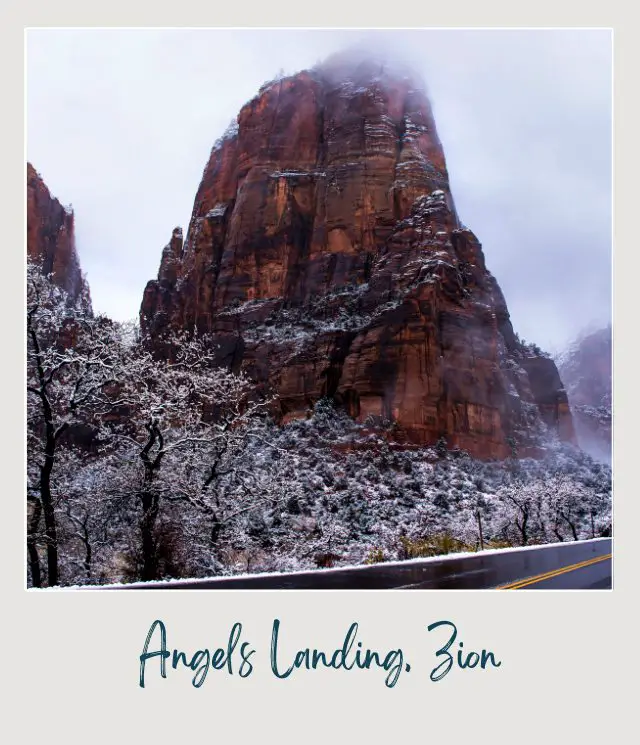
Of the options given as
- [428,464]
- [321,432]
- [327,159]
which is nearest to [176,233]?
[327,159]

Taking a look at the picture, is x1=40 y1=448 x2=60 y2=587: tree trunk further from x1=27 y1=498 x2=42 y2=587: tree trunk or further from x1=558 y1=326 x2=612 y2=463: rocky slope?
x1=558 y1=326 x2=612 y2=463: rocky slope

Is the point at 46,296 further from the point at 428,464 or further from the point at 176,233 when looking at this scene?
the point at 176,233

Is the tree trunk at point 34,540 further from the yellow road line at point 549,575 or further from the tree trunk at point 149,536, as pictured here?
Result: the yellow road line at point 549,575

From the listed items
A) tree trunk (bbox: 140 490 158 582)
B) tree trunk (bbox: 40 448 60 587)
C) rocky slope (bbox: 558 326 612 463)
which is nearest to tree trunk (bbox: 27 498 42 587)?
tree trunk (bbox: 40 448 60 587)

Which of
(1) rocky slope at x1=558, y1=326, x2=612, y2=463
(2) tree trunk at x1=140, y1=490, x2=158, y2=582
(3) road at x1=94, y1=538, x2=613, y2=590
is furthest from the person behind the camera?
(1) rocky slope at x1=558, y1=326, x2=612, y2=463

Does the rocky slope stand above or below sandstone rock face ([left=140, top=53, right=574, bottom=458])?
below
